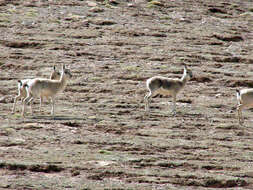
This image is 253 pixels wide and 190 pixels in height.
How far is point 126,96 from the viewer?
27469mm

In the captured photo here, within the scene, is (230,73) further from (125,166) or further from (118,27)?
(125,166)

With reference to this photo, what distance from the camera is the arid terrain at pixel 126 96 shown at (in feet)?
48.8

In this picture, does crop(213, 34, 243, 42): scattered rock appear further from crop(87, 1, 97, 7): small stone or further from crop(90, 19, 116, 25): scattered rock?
crop(87, 1, 97, 7): small stone

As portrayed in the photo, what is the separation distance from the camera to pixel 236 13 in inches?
1983

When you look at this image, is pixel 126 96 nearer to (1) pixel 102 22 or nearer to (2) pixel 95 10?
(1) pixel 102 22

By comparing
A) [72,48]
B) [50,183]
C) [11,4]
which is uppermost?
[11,4]

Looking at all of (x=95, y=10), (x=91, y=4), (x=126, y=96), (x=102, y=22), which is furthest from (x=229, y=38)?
(x=126, y=96)

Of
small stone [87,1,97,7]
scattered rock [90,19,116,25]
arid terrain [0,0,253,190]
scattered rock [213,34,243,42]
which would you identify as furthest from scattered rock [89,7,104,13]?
scattered rock [213,34,243,42]

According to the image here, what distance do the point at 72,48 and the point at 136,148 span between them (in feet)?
64.5

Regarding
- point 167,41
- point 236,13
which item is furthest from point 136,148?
point 236,13

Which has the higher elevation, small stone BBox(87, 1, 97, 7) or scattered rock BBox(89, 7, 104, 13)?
small stone BBox(87, 1, 97, 7)

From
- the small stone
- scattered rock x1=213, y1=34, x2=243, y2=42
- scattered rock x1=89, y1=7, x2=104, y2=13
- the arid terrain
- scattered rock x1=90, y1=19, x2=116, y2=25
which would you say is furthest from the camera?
the small stone

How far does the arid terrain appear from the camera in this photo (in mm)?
14867

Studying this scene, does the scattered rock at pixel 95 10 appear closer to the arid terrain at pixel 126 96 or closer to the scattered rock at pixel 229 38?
the arid terrain at pixel 126 96
